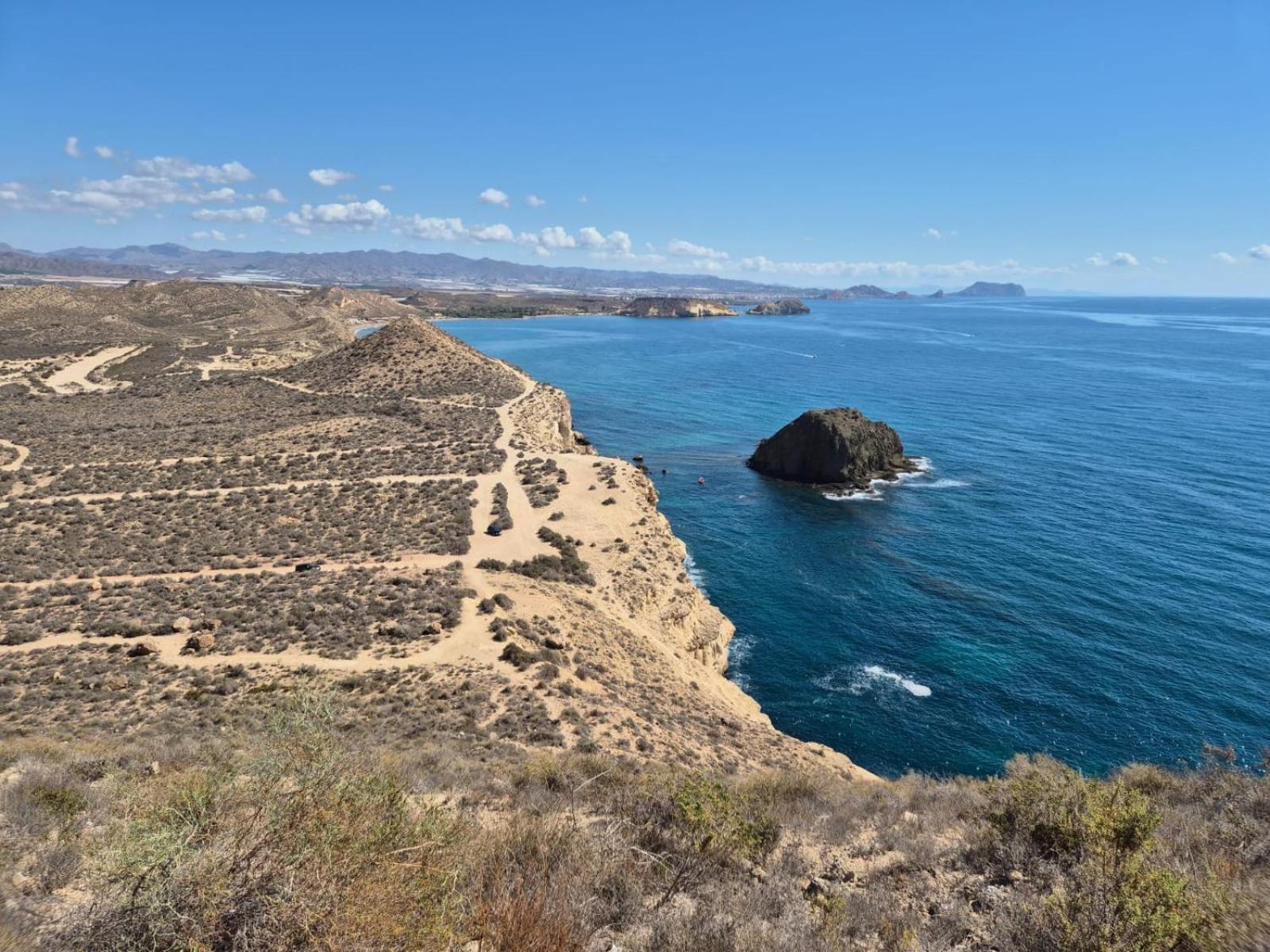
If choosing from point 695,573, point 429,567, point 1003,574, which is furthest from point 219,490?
point 1003,574

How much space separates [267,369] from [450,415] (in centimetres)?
4080

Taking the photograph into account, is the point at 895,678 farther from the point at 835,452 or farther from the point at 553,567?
the point at 835,452

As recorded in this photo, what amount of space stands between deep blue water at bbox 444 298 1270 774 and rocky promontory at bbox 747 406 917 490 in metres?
3.10

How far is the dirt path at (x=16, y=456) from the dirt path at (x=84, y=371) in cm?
2574

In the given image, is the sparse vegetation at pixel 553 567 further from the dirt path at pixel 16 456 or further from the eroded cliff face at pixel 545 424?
the dirt path at pixel 16 456

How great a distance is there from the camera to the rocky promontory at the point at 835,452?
6262 centimetres

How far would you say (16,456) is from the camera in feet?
146

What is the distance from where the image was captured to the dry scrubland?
736 centimetres

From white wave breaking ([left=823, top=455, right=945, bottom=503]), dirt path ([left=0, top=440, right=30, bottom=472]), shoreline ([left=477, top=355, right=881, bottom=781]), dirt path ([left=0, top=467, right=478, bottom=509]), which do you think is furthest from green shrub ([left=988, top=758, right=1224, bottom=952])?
dirt path ([left=0, top=440, right=30, bottom=472])

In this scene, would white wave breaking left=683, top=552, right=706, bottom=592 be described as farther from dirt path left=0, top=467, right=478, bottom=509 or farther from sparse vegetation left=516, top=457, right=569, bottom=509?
dirt path left=0, top=467, right=478, bottom=509

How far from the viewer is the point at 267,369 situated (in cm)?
8600

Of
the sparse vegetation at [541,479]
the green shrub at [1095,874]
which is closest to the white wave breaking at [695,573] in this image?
the sparse vegetation at [541,479]

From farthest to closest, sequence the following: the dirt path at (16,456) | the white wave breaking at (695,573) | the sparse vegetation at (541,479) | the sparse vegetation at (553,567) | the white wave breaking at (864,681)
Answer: the sparse vegetation at (541,479) < the white wave breaking at (695,573) < the dirt path at (16,456) < the sparse vegetation at (553,567) < the white wave breaking at (864,681)

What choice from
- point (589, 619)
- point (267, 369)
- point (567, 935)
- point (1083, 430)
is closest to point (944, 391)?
point (1083, 430)
